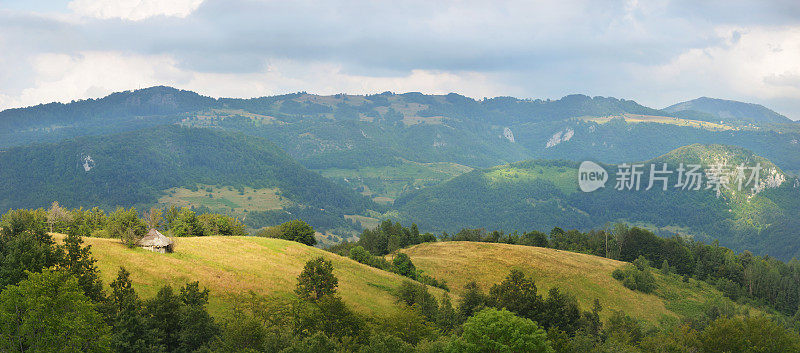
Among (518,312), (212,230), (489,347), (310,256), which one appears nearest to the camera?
(489,347)

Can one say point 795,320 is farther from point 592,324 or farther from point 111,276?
point 111,276

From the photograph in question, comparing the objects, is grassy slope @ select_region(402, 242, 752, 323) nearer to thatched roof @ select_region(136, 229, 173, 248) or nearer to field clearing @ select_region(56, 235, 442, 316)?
field clearing @ select_region(56, 235, 442, 316)

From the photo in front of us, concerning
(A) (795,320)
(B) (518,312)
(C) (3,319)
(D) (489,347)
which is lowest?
(A) (795,320)

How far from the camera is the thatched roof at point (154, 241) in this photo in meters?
74.1

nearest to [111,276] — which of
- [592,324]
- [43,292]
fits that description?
[43,292]

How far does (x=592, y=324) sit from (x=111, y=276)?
7590cm

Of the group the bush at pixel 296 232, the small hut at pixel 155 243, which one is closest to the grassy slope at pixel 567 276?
the bush at pixel 296 232

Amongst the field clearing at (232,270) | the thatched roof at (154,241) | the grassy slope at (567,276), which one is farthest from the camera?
the grassy slope at (567,276)

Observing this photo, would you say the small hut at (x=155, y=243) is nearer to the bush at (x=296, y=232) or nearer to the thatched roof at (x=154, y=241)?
the thatched roof at (x=154, y=241)

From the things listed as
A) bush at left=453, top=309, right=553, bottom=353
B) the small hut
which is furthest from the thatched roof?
bush at left=453, top=309, right=553, bottom=353

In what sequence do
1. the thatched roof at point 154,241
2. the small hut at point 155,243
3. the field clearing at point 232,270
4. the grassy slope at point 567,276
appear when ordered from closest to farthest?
the field clearing at point 232,270
the small hut at point 155,243
the thatched roof at point 154,241
the grassy slope at point 567,276

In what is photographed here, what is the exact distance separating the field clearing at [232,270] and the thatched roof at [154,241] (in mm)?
2180

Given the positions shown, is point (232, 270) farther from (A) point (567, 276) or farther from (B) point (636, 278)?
(B) point (636, 278)

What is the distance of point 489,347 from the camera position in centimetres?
4597
